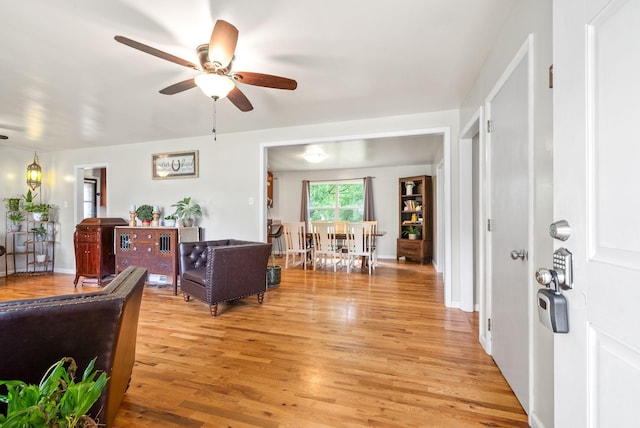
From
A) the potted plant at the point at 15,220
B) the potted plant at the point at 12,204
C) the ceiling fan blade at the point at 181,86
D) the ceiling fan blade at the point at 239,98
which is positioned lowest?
the potted plant at the point at 15,220

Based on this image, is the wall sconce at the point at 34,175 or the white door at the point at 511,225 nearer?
the white door at the point at 511,225

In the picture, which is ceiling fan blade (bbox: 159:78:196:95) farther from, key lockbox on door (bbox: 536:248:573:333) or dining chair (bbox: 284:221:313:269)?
dining chair (bbox: 284:221:313:269)

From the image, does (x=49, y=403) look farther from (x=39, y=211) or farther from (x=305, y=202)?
(x=305, y=202)

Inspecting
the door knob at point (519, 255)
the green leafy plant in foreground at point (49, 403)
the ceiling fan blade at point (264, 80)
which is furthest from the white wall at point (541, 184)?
the green leafy plant in foreground at point (49, 403)

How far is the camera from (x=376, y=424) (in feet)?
4.78

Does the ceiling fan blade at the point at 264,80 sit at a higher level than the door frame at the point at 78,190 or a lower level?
higher

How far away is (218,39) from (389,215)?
617 cm

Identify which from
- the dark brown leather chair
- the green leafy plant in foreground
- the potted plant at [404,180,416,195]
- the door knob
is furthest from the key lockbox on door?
the potted plant at [404,180,416,195]

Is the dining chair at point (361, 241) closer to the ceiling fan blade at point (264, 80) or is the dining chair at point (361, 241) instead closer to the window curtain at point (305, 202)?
the window curtain at point (305, 202)

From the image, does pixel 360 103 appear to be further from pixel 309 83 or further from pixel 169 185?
pixel 169 185

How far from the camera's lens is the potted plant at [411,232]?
254 inches

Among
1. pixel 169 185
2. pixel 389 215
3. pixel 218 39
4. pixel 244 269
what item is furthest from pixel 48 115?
pixel 389 215

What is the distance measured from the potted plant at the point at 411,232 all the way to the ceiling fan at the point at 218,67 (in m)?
5.10

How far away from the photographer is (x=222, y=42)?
5.54ft
